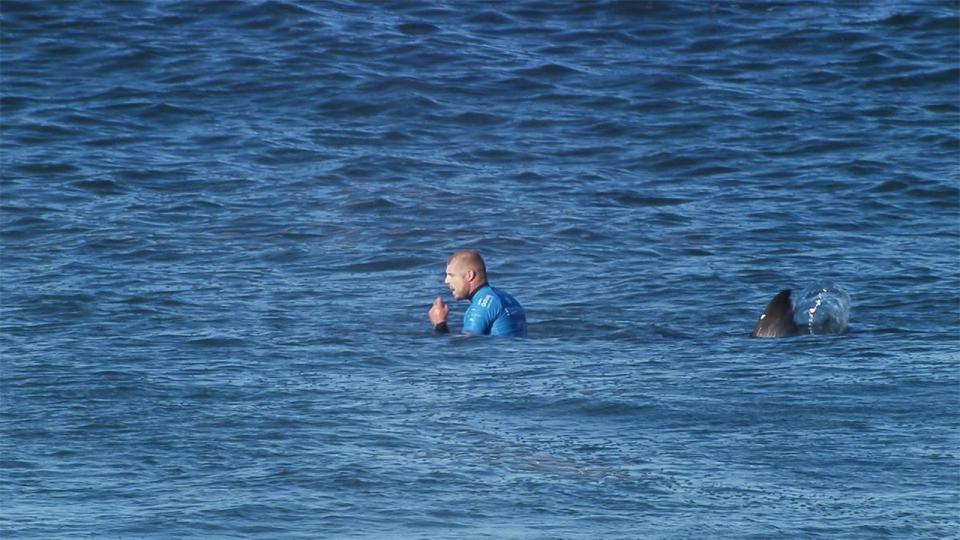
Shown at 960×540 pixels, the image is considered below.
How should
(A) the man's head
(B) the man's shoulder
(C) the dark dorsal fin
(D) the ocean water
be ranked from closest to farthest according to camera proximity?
1. (D) the ocean water
2. (C) the dark dorsal fin
3. (B) the man's shoulder
4. (A) the man's head

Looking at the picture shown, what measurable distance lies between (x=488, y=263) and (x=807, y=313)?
3647mm

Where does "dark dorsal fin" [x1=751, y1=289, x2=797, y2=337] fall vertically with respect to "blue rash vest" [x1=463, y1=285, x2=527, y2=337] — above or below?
above

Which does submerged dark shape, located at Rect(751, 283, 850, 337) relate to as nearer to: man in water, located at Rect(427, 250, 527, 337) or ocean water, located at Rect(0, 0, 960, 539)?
ocean water, located at Rect(0, 0, 960, 539)

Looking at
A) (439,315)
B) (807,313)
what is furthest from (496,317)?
(807,313)

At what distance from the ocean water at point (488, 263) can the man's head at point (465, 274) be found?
53 cm

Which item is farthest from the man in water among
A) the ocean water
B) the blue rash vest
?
the ocean water

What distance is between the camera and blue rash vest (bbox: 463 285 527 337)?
1152cm

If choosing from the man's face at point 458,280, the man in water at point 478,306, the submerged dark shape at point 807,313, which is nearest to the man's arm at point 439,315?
the man in water at point 478,306

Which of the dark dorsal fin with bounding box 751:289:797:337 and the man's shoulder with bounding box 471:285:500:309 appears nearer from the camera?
the dark dorsal fin with bounding box 751:289:797:337

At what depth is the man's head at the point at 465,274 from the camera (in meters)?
11.9

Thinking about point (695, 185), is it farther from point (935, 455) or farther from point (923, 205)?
point (935, 455)

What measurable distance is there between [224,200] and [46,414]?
278 inches

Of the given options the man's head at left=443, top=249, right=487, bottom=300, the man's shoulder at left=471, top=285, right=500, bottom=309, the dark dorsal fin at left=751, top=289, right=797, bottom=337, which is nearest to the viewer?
the dark dorsal fin at left=751, top=289, right=797, bottom=337

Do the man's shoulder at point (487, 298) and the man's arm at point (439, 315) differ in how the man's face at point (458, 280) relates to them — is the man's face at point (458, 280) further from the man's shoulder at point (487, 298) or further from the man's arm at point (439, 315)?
the man's arm at point (439, 315)
